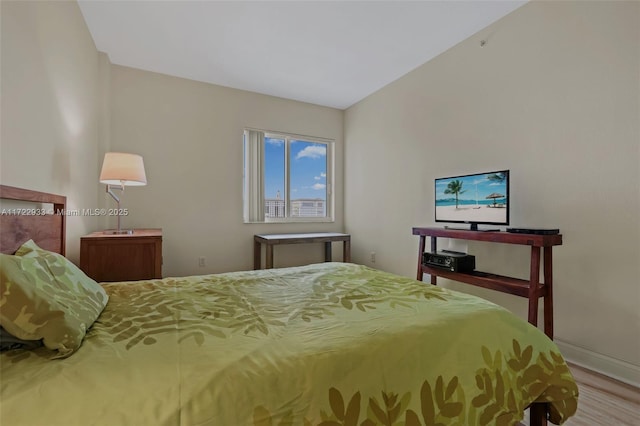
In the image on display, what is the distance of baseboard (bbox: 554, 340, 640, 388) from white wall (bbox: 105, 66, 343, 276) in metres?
3.07

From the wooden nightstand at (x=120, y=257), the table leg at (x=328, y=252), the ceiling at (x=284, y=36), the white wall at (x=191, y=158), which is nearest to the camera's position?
the wooden nightstand at (x=120, y=257)

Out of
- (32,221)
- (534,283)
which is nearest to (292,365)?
(32,221)

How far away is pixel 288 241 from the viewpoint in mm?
3803

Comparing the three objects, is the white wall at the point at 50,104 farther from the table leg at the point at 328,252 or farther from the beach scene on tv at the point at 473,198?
the beach scene on tv at the point at 473,198

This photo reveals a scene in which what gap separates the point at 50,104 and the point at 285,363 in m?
2.17

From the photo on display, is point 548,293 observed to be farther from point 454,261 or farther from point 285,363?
point 285,363

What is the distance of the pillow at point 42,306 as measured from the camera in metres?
0.84

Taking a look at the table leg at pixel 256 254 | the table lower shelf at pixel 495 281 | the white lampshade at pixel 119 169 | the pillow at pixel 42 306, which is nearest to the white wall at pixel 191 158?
the table leg at pixel 256 254

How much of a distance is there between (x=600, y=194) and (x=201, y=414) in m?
2.64

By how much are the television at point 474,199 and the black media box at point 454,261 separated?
0.88 ft

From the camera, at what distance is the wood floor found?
1551 mm

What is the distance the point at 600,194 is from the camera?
208 centimetres

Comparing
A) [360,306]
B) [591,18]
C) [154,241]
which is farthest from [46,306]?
[591,18]

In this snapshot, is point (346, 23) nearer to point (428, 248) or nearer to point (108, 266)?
point (428, 248)
